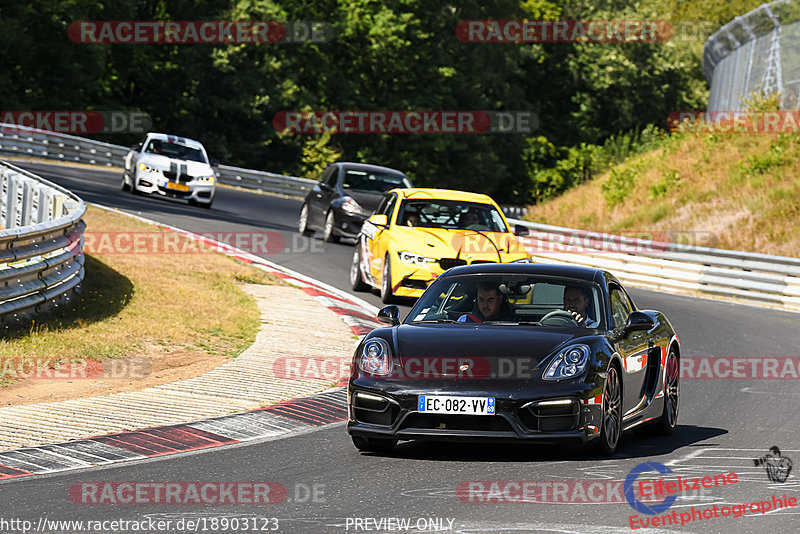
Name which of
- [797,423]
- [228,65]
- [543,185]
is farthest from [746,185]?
[543,185]

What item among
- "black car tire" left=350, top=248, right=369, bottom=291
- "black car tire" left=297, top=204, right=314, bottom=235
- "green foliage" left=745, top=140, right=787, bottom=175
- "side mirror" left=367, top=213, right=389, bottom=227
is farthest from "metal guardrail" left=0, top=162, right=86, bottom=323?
"green foliage" left=745, top=140, right=787, bottom=175

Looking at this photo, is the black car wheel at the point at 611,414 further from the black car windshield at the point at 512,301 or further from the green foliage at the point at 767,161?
the green foliage at the point at 767,161

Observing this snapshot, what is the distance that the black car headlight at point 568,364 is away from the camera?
8.24m

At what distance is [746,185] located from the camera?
31438 millimetres

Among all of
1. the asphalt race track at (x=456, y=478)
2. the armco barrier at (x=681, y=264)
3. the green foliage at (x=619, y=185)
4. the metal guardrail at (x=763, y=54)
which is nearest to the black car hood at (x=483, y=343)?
the asphalt race track at (x=456, y=478)

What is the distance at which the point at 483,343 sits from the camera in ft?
28.1

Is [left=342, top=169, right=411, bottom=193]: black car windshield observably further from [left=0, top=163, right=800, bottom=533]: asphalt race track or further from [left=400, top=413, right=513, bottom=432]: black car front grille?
[left=400, top=413, right=513, bottom=432]: black car front grille

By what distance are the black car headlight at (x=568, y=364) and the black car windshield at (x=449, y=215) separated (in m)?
9.55

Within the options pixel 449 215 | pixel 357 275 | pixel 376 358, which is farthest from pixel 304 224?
pixel 376 358

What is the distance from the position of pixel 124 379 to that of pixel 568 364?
493 cm

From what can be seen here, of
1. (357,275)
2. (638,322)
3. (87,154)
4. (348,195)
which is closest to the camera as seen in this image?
(638,322)

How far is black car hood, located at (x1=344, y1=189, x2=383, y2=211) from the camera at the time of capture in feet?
78.8

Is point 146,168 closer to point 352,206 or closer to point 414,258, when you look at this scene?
point 352,206

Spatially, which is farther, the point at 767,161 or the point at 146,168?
the point at 767,161
